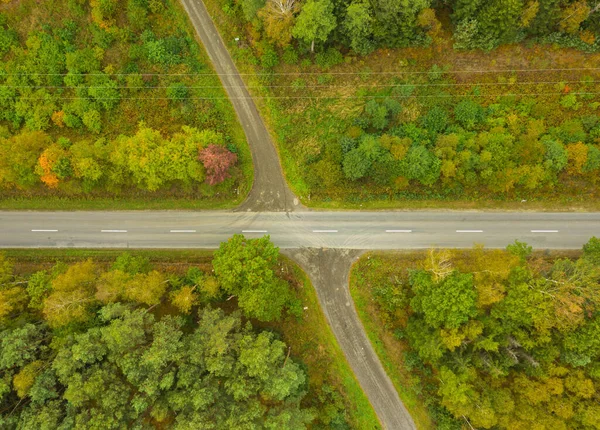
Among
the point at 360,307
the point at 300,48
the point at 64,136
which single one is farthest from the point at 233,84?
the point at 360,307

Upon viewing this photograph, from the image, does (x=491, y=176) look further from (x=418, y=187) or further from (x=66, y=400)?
(x=66, y=400)

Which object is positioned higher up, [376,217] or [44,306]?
[376,217]

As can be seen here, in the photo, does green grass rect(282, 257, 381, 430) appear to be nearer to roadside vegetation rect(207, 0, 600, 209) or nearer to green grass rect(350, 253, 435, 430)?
green grass rect(350, 253, 435, 430)

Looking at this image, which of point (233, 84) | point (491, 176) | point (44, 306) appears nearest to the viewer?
point (44, 306)

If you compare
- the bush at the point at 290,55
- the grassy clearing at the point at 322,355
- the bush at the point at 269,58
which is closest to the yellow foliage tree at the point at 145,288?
the grassy clearing at the point at 322,355

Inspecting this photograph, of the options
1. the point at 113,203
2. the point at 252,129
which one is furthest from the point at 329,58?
the point at 113,203

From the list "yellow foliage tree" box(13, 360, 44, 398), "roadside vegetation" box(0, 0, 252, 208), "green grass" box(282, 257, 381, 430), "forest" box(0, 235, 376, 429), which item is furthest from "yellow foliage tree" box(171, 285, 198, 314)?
"yellow foliage tree" box(13, 360, 44, 398)

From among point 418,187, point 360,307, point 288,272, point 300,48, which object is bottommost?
point 360,307
